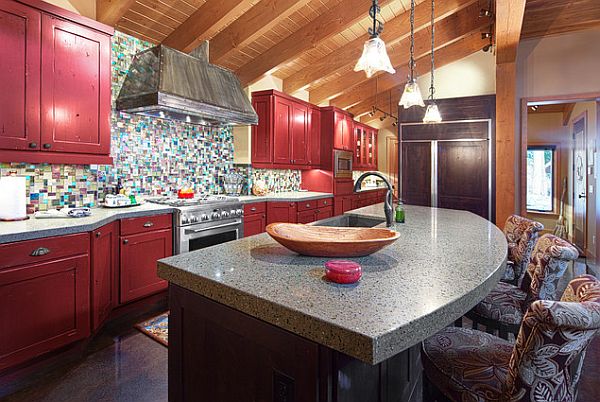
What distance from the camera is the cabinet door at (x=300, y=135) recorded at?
511 centimetres

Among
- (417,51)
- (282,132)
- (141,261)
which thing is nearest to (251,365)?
(141,261)

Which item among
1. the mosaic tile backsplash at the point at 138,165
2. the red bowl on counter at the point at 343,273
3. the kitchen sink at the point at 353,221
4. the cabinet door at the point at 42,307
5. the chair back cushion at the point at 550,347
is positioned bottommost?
the cabinet door at the point at 42,307

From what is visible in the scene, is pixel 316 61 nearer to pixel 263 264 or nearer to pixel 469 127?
pixel 469 127

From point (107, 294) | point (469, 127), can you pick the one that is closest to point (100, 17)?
point (107, 294)

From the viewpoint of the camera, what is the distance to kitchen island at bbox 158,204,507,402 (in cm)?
78

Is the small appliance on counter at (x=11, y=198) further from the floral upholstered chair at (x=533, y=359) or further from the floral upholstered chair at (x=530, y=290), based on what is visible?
the floral upholstered chair at (x=530, y=290)

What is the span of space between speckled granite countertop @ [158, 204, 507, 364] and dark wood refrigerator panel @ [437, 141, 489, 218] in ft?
14.1

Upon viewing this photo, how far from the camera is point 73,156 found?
260cm

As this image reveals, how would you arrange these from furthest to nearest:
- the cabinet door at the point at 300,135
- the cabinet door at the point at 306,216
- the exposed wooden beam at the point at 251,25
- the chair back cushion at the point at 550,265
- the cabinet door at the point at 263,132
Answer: the cabinet door at the point at 300,135 → the cabinet door at the point at 306,216 → the cabinet door at the point at 263,132 → the exposed wooden beam at the point at 251,25 → the chair back cushion at the point at 550,265

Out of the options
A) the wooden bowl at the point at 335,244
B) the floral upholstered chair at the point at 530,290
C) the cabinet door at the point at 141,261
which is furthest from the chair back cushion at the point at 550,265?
the cabinet door at the point at 141,261

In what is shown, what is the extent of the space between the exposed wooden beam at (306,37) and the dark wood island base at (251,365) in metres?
3.59

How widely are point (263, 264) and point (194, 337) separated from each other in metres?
0.32

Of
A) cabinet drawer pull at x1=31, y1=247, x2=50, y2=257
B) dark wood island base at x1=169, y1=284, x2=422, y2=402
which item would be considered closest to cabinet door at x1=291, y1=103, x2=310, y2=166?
cabinet drawer pull at x1=31, y1=247, x2=50, y2=257

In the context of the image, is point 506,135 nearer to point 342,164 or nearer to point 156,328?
point 342,164
